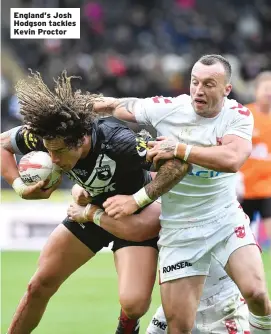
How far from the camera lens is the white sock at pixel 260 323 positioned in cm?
591

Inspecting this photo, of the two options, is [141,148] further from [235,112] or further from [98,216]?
[235,112]

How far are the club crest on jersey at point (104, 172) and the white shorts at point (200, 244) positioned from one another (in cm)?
58

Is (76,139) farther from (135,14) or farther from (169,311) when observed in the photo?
(135,14)

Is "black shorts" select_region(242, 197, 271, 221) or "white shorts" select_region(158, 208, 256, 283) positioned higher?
"white shorts" select_region(158, 208, 256, 283)

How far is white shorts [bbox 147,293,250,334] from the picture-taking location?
21.4ft

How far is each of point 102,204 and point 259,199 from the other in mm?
4383

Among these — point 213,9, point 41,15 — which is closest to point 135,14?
point 213,9

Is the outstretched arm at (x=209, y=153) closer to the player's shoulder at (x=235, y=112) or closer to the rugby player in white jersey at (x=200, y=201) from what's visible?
the rugby player in white jersey at (x=200, y=201)

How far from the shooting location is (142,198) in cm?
585

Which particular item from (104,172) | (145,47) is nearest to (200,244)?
(104,172)

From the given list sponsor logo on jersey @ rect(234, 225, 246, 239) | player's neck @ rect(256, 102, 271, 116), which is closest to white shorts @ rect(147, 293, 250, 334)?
sponsor logo on jersey @ rect(234, 225, 246, 239)

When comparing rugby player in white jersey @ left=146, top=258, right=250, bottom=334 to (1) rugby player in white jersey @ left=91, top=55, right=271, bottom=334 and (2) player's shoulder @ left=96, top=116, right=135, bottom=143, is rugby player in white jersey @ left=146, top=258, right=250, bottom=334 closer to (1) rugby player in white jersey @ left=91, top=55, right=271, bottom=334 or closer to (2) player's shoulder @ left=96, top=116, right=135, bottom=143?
(1) rugby player in white jersey @ left=91, top=55, right=271, bottom=334
